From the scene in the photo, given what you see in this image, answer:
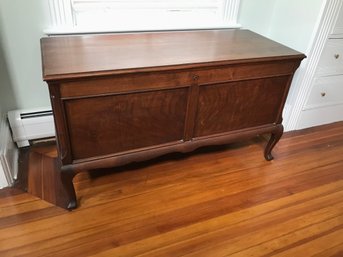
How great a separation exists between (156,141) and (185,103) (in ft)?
0.82

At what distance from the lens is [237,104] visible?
5.15 ft

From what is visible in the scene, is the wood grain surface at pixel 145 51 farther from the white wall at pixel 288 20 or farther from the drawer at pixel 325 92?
the drawer at pixel 325 92

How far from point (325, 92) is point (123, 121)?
1625 mm

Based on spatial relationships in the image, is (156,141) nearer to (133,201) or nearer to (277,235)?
(133,201)

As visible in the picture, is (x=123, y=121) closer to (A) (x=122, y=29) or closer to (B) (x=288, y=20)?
(A) (x=122, y=29)

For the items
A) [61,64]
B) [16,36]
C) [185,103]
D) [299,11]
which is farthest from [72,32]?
[299,11]

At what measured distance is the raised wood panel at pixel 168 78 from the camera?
1.19 m

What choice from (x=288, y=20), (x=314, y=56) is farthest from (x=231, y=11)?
(x=314, y=56)

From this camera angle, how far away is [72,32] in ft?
5.24

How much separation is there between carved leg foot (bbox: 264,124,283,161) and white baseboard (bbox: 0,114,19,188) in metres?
1.56

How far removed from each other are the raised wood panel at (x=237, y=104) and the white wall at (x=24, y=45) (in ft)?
3.16

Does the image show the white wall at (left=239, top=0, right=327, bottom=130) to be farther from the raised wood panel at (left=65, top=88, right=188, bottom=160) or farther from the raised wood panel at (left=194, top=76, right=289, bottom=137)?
the raised wood panel at (left=65, top=88, right=188, bottom=160)

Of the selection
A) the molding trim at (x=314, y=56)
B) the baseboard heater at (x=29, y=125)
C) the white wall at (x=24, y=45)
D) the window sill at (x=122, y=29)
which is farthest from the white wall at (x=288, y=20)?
the baseboard heater at (x=29, y=125)

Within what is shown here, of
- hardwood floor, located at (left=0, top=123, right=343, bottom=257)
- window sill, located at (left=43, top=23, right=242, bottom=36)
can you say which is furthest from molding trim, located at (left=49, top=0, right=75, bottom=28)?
hardwood floor, located at (left=0, top=123, right=343, bottom=257)
